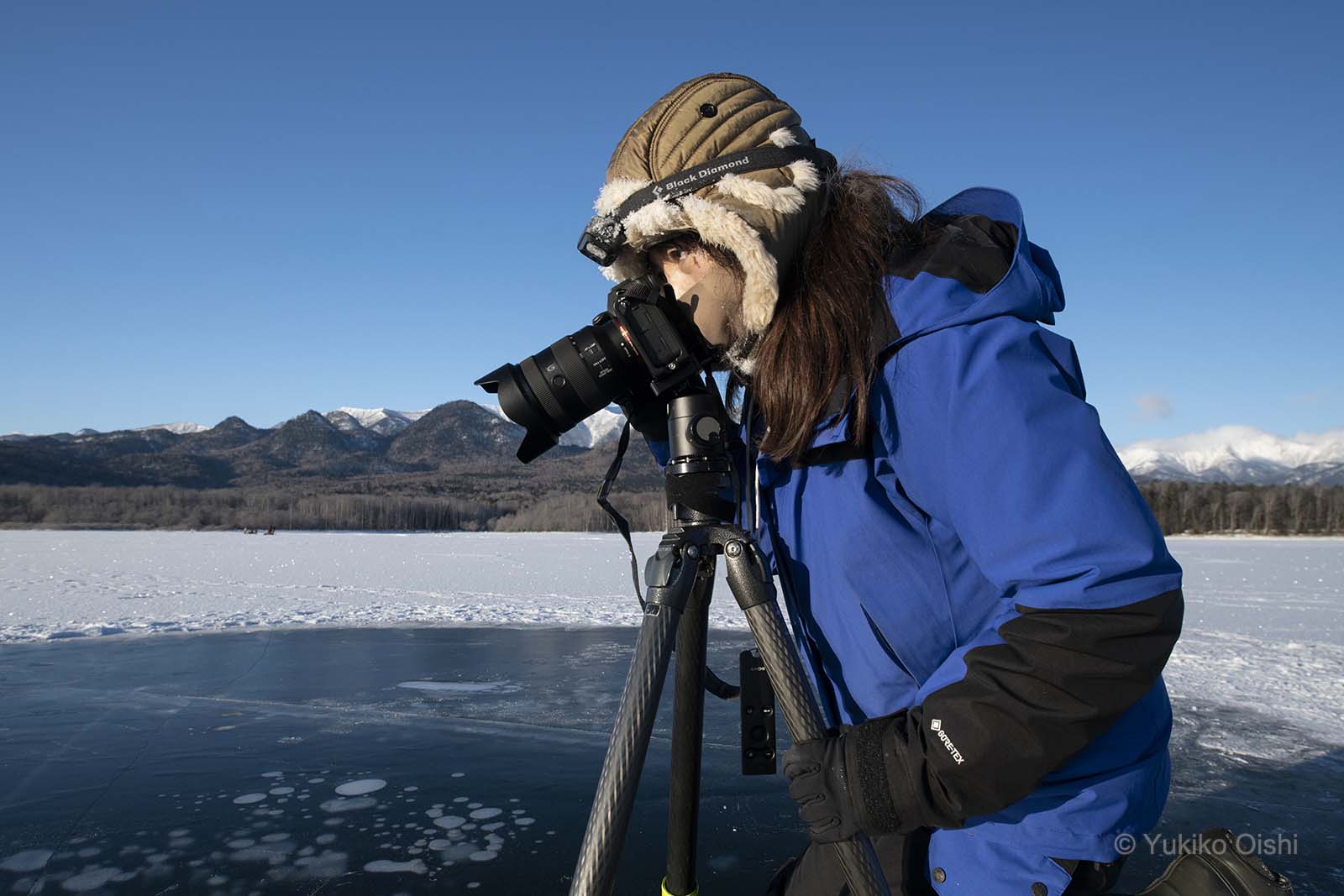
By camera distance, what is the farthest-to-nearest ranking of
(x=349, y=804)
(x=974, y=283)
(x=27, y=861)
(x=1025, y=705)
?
(x=349, y=804)
(x=27, y=861)
(x=974, y=283)
(x=1025, y=705)

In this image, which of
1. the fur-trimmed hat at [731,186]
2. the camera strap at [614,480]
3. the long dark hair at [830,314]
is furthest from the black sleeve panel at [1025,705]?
the camera strap at [614,480]

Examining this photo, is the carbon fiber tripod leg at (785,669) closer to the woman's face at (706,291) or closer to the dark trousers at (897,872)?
the dark trousers at (897,872)

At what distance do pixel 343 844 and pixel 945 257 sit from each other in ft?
8.21

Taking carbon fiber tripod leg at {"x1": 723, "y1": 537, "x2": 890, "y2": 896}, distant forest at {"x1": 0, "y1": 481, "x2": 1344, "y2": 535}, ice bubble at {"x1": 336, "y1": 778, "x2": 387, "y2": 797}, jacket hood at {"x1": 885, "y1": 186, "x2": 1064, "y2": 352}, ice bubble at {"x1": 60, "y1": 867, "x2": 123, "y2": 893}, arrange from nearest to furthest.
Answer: jacket hood at {"x1": 885, "y1": 186, "x2": 1064, "y2": 352} < carbon fiber tripod leg at {"x1": 723, "y1": 537, "x2": 890, "y2": 896} < ice bubble at {"x1": 60, "y1": 867, "x2": 123, "y2": 893} < ice bubble at {"x1": 336, "y1": 778, "x2": 387, "y2": 797} < distant forest at {"x1": 0, "y1": 481, "x2": 1344, "y2": 535}

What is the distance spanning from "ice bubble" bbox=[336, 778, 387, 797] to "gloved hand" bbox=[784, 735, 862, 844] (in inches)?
97.4

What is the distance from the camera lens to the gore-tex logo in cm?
93

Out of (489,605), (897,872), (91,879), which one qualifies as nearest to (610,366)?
(897,872)

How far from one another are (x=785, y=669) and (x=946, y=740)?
0.29 metres

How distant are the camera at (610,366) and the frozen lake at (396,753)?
5.18 feet

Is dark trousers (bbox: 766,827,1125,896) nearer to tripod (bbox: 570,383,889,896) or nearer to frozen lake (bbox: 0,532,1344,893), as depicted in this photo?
tripod (bbox: 570,383,889,896)

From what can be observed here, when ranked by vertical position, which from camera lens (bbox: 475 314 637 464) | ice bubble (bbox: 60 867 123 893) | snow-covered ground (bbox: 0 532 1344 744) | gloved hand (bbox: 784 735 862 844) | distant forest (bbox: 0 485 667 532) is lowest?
distant forest (bbox: 0 485 667 532)

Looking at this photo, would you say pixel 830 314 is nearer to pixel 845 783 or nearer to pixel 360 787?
pixel 845 783

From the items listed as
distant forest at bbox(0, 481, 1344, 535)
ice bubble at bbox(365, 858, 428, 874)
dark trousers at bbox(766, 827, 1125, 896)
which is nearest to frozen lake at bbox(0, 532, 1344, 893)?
ice bubble at bbox(365, 858, 428, 874)

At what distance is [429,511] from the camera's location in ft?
272
